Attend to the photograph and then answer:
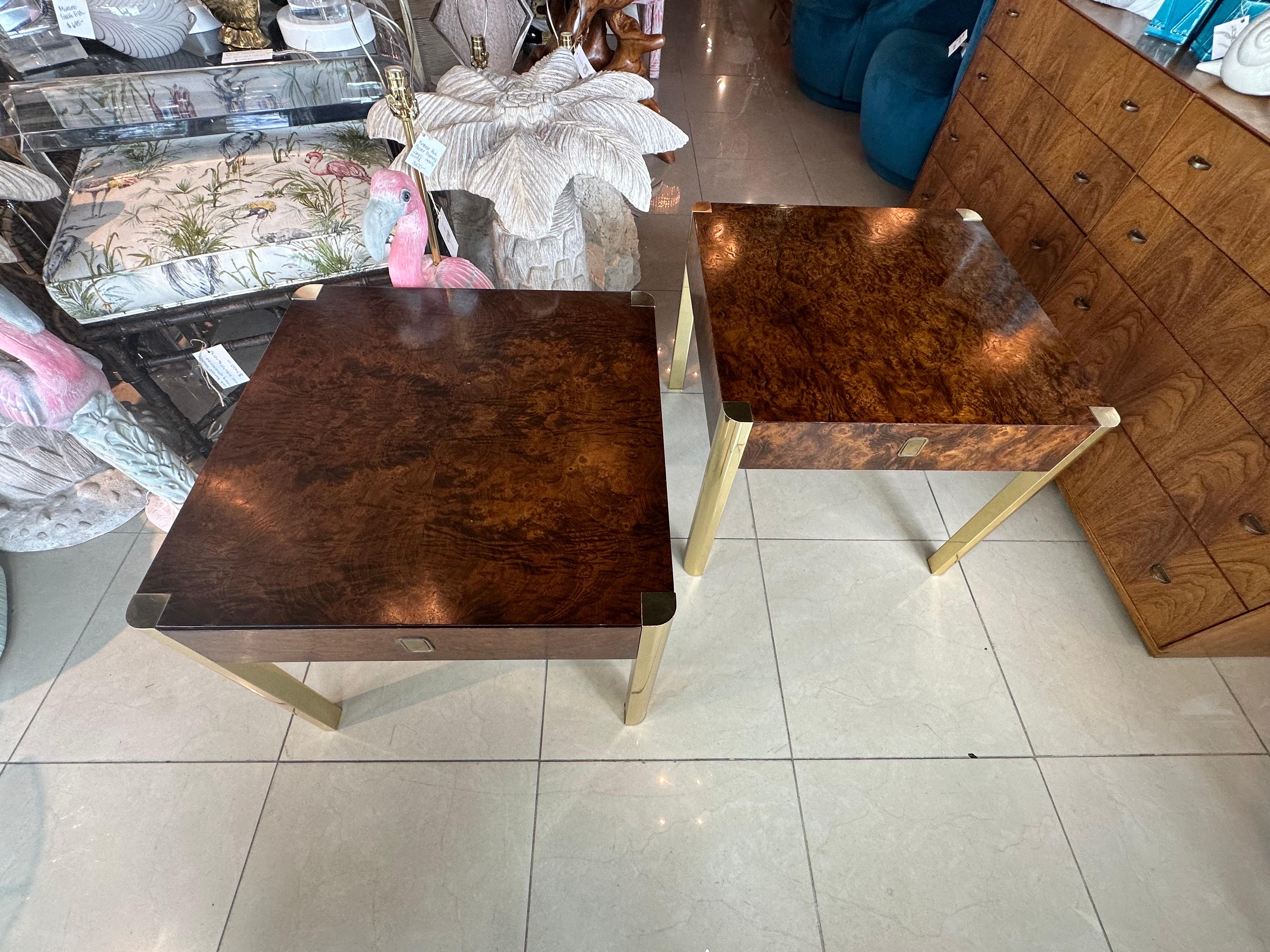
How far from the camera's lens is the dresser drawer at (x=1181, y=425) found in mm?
1116

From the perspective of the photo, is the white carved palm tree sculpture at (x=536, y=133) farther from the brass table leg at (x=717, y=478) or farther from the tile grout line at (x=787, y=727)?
the tile grout line at (x=787, y=727)

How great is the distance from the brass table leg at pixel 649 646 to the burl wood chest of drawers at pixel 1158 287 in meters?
1.07

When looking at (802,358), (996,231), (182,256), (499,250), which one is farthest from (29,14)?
(996,231)

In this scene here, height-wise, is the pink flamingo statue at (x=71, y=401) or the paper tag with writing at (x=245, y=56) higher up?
the paper tag with writing at (x=245, y=56)

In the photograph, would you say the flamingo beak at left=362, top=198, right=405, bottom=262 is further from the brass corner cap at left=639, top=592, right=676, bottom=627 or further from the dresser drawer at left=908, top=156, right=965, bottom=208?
the dresser drawer at left=908, top=156, right=965, bottom=208

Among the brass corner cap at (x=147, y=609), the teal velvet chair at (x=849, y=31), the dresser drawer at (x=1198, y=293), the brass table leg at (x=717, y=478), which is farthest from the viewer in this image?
the teal velvet chair at (x=849, y=31)

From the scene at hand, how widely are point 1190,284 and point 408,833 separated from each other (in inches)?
72.4

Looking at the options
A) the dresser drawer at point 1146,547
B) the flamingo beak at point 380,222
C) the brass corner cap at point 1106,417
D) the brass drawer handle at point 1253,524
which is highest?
the flamingo beak at point 380,222

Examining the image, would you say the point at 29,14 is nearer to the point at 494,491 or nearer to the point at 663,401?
the point at 494,491

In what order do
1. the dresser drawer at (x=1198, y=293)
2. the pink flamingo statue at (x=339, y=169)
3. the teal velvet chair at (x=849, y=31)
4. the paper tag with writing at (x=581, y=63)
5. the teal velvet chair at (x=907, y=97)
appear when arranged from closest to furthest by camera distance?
the dresser drawer at (x=1198, y=293) < the paper tag with writing at (x=581, y=63) < the pink flamingo statue at (x=339, y=169) < the teal velvet chair at (x=907, y=97) < the teal velvet chair at (x=849, y=31)

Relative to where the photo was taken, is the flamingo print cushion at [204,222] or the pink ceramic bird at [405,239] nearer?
the pink ceramic bird at [405,239]

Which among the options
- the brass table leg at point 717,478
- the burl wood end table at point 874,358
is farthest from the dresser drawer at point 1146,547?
the brass table leg at point 717,478

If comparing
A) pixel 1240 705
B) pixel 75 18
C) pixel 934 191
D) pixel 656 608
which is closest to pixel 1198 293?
pixel 1240 705

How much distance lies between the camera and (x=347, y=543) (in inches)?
32.9
